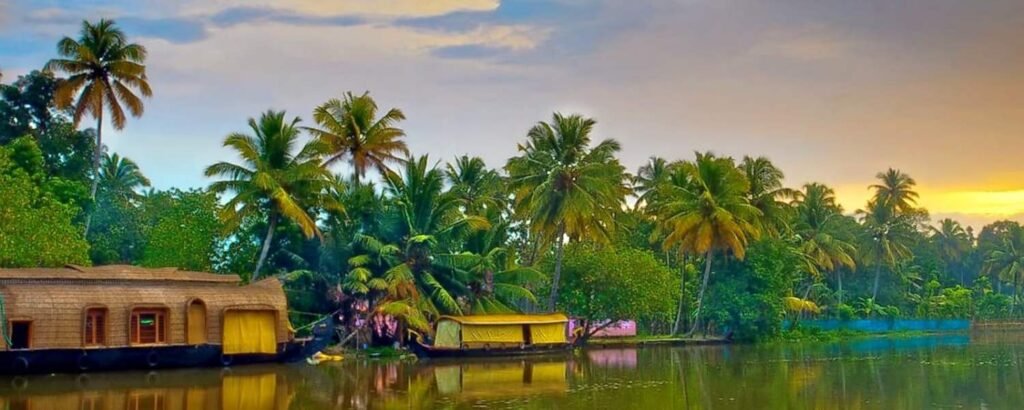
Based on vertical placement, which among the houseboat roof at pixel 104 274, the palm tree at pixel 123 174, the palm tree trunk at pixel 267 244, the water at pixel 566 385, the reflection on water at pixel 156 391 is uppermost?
the palm tree at pixel 123 174

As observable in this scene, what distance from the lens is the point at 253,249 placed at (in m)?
31.5

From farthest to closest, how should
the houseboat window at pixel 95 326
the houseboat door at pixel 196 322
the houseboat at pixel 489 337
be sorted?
the houseboat at pixel 489 337
the houseboat door at pixel 196 322
the houseboat window at pixel 95 326

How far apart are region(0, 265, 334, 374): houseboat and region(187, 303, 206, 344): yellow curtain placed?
0.09 feet

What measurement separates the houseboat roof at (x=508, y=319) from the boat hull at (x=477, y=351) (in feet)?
2.60

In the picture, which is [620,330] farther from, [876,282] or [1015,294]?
[1015,294]

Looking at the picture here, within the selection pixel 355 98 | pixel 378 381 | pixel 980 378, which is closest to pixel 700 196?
pixel 355 98

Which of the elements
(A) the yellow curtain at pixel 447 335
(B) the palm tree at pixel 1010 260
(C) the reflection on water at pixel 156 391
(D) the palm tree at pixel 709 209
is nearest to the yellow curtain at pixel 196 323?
(C) the reflection on water at pixel 156 391

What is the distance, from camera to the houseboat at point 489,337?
2928 centimetres

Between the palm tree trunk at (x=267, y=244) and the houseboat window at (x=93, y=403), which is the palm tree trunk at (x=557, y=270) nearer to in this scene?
the palm tree trunk at (x=267, y=244)

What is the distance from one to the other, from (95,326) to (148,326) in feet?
4.47

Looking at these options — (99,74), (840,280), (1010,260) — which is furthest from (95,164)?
(1010,260)

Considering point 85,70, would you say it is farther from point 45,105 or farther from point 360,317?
point 360,317

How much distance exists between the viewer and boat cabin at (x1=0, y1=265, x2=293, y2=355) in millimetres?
22328

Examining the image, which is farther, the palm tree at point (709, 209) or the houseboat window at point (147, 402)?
the palm tree at point (709, 209)
